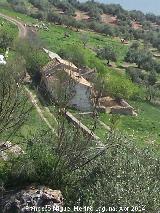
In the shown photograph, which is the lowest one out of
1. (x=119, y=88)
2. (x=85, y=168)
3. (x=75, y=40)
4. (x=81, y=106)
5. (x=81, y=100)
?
(x=119, y=88)

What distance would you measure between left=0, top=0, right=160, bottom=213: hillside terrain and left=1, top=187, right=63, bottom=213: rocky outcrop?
24.1 inches

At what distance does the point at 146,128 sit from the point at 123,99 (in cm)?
987

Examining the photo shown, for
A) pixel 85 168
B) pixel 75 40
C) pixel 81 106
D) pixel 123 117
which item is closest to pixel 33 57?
pixel 81 106

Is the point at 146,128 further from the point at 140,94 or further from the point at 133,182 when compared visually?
the point at 133,182

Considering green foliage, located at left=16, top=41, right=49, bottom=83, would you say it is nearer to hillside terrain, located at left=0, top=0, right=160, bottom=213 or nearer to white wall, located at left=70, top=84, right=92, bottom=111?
hillside terrain, located at left=0, top=0, right=160, bottom=213

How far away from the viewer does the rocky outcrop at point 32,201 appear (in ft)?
58.0

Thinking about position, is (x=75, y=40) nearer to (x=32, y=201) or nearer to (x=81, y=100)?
(x=81, y=100)

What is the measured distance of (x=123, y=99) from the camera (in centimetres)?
6378

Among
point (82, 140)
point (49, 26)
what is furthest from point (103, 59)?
point (82, 140)

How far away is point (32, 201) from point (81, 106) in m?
38.0

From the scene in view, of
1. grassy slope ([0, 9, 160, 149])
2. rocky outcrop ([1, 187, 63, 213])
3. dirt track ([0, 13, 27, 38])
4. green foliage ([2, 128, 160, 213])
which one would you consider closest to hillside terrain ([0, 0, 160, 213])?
green foliage ([2, 128, 160, 213])

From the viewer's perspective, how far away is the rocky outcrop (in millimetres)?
17672

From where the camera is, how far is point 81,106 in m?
55.8

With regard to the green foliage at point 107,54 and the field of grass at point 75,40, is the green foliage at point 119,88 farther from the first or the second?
the green foliage at point 107,54
